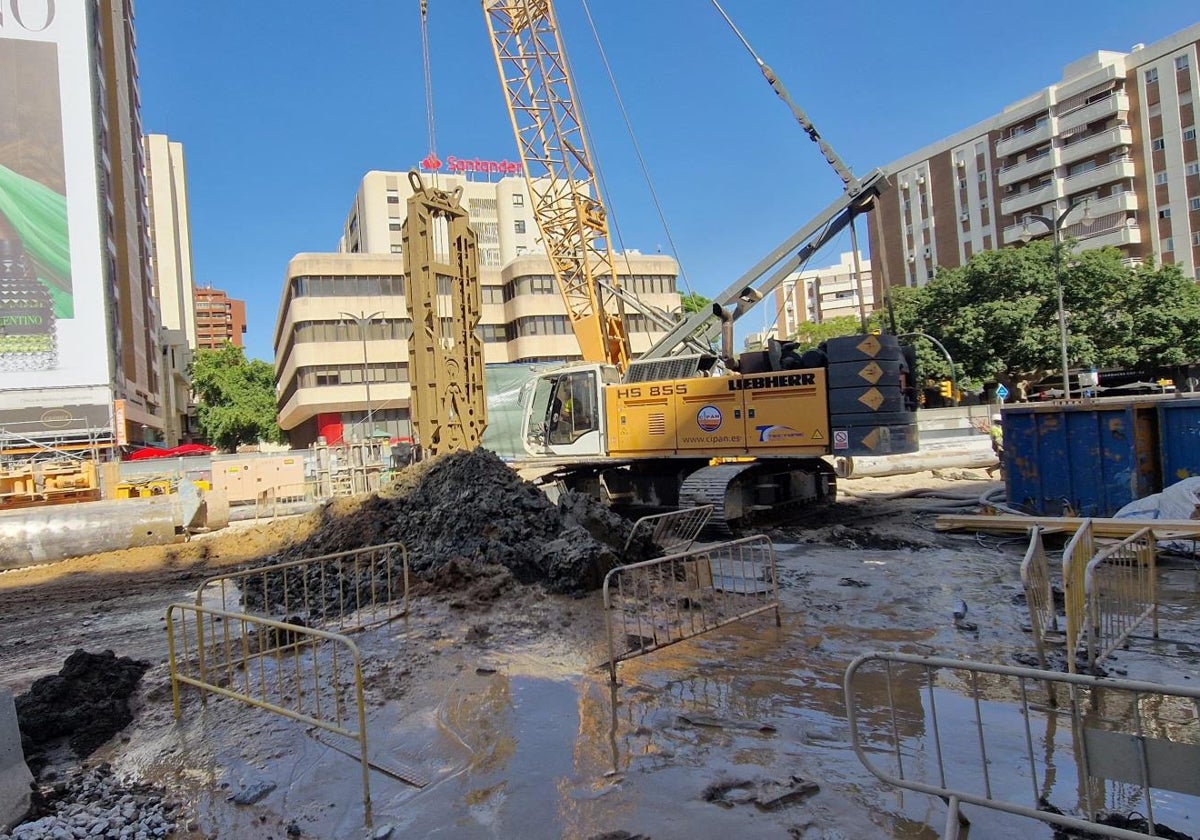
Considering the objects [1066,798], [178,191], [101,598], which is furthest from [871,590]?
[178,191]

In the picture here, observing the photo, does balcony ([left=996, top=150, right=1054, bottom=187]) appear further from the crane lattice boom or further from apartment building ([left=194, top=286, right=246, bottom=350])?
apartment building ([left=194, top=286, right=246, bottom=350])

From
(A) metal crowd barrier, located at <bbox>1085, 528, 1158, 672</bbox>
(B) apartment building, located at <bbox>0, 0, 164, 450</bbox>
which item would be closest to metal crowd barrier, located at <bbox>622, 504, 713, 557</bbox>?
(A) metal crowd barrier, located at <bbox>1085, 528, 1158, 672</bbox>

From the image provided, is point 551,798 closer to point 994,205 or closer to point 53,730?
point 53,730

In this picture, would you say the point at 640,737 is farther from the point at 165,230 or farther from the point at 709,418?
the point at 165,230

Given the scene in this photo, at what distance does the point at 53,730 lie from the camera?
17.0 ft

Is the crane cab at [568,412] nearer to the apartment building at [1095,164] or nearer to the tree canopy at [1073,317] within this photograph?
the tree canopy at [1073,317]

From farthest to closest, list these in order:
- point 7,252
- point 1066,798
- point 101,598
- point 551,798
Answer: point 7,252 → point 101,598 → point 551,798 → point 1066,798

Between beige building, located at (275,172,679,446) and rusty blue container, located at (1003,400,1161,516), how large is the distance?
40032 mm

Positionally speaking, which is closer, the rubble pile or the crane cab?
the rubble pile

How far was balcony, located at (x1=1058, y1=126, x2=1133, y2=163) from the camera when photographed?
50469mm

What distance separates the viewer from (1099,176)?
52.3 meters

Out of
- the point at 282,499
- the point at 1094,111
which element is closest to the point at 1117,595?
the point at 282,499

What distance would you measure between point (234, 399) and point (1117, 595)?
2426 inches

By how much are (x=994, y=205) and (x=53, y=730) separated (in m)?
69.3
